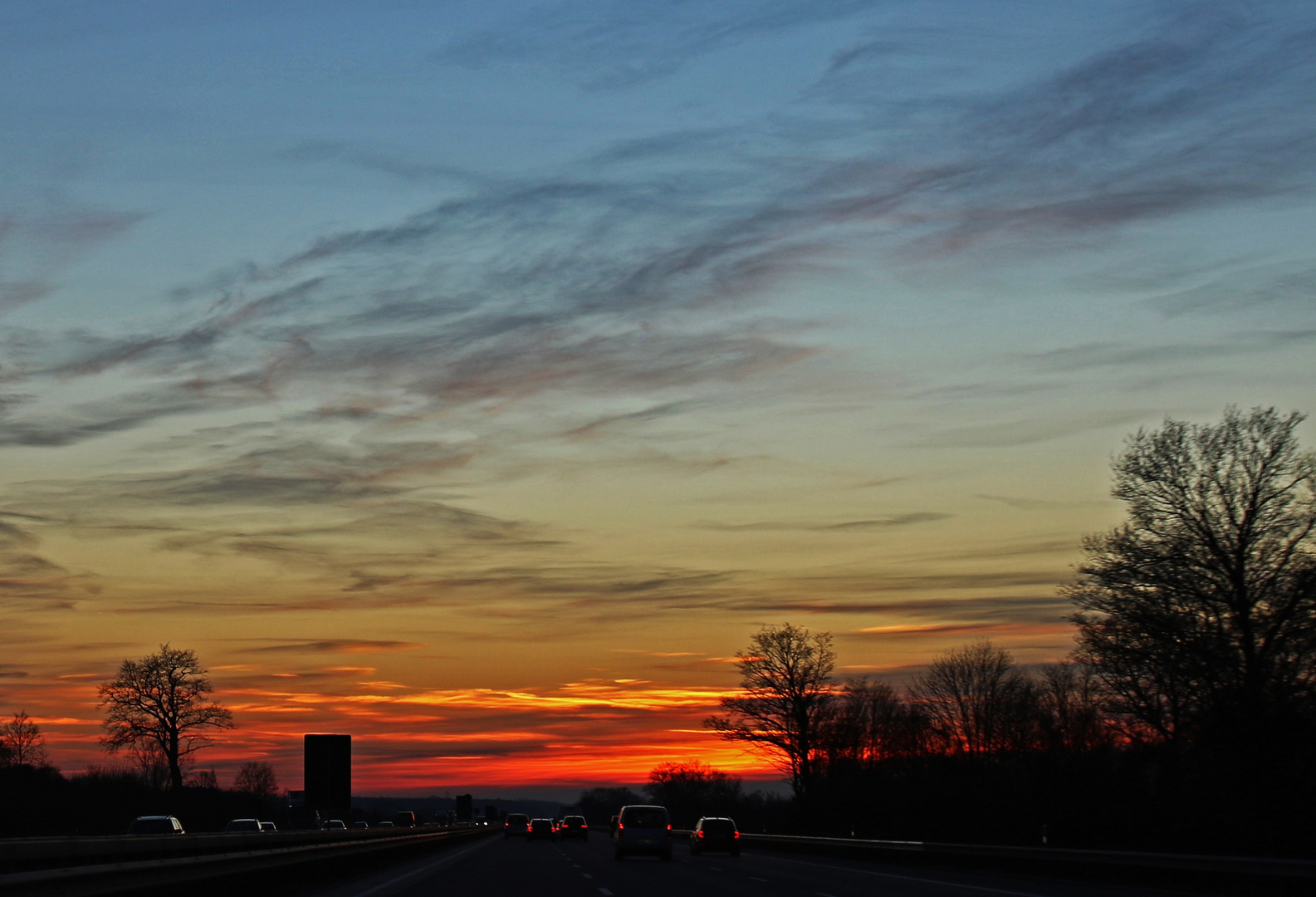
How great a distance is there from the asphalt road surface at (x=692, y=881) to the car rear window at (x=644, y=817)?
346 cm

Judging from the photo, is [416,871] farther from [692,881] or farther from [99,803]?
[99,803]

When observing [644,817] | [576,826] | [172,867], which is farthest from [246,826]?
[576,826]

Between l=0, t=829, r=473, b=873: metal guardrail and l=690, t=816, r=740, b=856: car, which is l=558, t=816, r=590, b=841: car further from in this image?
l=0, t=829, r=473, b=873: metal guardrail

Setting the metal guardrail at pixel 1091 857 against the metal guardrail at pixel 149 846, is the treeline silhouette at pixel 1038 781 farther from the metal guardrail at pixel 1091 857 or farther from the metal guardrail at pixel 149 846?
the metal guardrail at pixel 149 846

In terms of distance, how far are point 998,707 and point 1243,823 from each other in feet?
253

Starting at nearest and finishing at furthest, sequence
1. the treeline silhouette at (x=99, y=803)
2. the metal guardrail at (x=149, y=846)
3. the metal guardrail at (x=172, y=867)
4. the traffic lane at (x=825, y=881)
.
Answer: the metal guardrail at (x=172, y=867) → the traffic lane at (x=825, y=881) → the metal guardrail at (x=149, y=846) → the treeline silhouette at (x=99, y=803)

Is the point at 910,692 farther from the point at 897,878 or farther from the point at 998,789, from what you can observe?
the point at 897,878

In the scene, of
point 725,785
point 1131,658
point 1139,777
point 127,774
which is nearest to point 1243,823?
point 1139,777

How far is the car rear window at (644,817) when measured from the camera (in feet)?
153

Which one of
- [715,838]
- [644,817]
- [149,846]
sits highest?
[149,846]

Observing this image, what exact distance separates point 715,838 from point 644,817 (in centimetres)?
679

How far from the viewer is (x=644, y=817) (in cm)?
4688

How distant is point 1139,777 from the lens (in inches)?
1882

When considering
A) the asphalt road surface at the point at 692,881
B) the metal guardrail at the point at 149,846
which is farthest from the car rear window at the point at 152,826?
the asphalt road surface at the point at 692,881
